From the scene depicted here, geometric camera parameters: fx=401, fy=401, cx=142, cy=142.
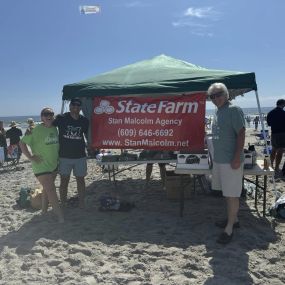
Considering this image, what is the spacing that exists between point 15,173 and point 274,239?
7.54 metres

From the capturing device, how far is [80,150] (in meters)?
5.63

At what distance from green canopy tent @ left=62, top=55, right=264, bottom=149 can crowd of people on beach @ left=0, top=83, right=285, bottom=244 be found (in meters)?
0.55

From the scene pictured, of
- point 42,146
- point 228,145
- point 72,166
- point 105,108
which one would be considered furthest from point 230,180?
point 105,108

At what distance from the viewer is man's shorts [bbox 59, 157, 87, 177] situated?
5.62 metres

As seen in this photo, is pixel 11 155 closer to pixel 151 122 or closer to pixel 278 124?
pixel 151 122

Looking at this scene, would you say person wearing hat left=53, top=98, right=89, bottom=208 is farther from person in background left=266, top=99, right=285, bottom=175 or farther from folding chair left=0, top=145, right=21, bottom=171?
folding chair left=0, top=145, right=21, bottom=171

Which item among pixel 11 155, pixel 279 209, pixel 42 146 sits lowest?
pixel 279 209

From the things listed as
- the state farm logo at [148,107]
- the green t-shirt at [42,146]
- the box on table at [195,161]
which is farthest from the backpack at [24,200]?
the box on table at [195,161]

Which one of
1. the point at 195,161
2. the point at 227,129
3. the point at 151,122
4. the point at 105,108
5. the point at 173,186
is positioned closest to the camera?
the point at 227,129

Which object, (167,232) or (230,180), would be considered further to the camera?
(167,232)

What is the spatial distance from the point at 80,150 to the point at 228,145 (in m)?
2.19

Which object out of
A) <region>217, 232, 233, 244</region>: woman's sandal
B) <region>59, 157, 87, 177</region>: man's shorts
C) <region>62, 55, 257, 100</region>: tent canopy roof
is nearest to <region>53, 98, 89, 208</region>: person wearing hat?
<region>59, 157, 87, 177</region>: man's shorts

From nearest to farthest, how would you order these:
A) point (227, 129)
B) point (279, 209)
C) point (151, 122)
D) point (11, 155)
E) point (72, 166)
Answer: point (227, 129) < point (279, 209) < point (72, 166) < point (151, 122) < point (11, 155)

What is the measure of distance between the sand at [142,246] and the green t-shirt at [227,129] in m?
1.00
